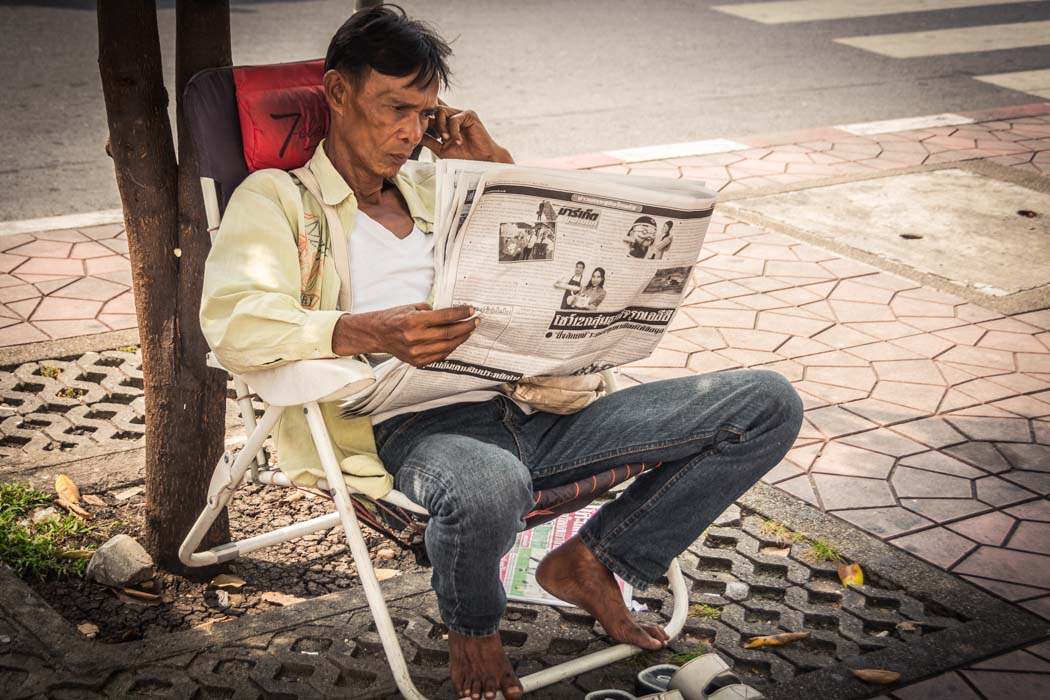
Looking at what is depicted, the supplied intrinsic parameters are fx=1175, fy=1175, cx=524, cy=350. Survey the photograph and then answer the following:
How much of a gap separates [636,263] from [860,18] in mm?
10095

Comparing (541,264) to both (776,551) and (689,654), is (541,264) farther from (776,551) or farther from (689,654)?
(776,551)

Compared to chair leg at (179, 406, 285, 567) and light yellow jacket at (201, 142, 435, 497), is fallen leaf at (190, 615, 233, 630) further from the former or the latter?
light yellow jacket at (201, 142, 435, 497)

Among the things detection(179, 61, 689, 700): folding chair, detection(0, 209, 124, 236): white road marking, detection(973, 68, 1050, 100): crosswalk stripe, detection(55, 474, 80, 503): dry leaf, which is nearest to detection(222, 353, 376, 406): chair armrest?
detection(179, 61, 689, 700): folding chair

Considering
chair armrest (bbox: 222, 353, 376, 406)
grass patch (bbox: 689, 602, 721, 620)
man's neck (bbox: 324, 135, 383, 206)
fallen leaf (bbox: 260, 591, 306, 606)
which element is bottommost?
fallen leaf (bbox: 260, 591, 306, 606)

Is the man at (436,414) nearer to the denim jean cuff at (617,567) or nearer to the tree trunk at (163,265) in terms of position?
the denim jean cuff at (617,567)

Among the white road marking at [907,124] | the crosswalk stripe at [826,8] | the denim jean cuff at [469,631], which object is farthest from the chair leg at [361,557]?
the crosswalk stripe at [826,8]

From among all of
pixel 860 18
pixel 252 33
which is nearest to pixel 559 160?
pixel 252 33

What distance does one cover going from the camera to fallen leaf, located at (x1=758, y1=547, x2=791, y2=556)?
10.2ft

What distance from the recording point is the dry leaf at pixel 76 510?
3199 millimetres

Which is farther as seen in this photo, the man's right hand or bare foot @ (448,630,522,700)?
bare foot @ (448,630,522,700)

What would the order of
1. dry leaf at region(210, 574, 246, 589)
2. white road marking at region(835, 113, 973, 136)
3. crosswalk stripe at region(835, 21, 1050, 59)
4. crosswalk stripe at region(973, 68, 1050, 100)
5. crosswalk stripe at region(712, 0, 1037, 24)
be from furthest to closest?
A: 1. crosswalk stripe at region(712, 0, 1037, 24)
2. crosswalk stripe at region(835, 21, 1050, 59)
3. crosswalk stripe at region(973, 68, 1050, 100)
4. white road marking at region(835, 113, 973, 136)
5. dry leaf at region(210, 574, 246, 589)

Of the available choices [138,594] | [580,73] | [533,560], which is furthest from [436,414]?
[580,73]

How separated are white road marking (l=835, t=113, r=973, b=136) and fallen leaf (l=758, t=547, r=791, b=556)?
4929 millimetres

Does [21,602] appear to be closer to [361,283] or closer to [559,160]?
[361,283]
